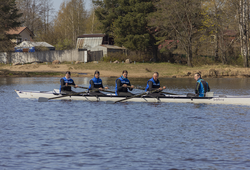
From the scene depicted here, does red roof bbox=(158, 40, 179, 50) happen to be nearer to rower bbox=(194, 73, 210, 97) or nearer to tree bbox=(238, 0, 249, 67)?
tree bbox=(238, 0, 249, 67)

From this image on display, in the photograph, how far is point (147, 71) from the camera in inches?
1906

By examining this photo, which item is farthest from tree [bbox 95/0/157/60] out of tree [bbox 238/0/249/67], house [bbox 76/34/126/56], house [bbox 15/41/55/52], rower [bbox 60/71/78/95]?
rower [bbox 60/71/78/95]

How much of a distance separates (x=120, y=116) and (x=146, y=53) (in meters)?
43.8

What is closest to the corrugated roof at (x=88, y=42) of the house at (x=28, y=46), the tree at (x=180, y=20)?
the house at (x=28, y=46)

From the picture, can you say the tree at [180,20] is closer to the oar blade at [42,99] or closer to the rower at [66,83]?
the rower at [66,83]

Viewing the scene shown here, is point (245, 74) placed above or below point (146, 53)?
below

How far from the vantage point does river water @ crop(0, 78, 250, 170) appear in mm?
8594

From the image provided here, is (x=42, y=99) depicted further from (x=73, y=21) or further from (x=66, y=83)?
(x=73, y=21)

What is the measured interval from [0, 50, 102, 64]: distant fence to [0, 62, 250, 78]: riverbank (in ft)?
11.7

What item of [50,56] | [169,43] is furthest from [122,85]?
[50,56]

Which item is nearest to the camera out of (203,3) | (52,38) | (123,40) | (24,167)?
(24,167)

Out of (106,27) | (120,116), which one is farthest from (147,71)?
(120,116)

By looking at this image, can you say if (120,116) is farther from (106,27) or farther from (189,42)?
(106,27)

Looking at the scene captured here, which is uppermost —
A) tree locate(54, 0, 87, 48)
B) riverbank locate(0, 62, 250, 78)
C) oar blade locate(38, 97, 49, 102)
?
tree locate(54, 0, 87, 48)
